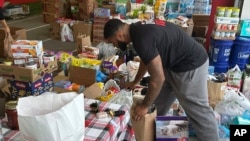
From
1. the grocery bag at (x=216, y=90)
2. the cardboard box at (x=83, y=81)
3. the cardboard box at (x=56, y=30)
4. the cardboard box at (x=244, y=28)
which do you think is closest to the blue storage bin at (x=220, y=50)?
the cardboard box at (x=244, y=28)

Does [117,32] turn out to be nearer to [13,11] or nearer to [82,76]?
[82,76]

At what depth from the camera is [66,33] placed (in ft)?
18.6

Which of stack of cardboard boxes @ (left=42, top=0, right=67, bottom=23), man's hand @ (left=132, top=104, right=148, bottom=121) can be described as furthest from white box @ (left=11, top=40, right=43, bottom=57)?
stack of cardboard boxes @ (left=42, top=0, right=67, bottom=23)

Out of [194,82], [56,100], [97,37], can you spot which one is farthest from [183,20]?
[56,100]

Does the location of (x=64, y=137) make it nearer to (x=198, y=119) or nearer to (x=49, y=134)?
(x=49, y=134)

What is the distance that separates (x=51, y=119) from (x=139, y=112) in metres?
0.91

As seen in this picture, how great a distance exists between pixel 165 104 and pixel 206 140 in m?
0.43

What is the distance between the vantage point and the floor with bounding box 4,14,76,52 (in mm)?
5348

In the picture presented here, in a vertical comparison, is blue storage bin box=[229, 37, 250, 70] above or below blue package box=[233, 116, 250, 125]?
above

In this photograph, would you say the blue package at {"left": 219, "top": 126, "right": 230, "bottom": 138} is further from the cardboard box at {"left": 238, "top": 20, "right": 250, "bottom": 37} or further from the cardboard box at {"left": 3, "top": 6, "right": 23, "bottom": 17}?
the cardboard box at {"left": 3, "top": 6, "right": 23, "bottom": 17}

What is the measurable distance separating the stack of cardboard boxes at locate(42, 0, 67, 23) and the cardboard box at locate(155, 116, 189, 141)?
4906mm

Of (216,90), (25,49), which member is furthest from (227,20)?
(25,49)

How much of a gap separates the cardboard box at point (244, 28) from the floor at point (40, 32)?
3.00 meters

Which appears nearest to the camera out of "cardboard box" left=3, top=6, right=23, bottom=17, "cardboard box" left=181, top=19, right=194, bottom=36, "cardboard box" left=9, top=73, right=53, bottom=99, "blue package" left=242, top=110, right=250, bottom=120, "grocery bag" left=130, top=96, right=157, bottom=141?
"grocery bag" left=130, top=96, right=157, bottom=141
